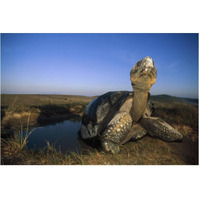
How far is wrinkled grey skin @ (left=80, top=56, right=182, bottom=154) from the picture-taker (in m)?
2.11

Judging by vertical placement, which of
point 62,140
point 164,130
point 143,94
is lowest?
point 62,140

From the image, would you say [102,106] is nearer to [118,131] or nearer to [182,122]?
[118,131]

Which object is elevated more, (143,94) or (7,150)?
(143,94)

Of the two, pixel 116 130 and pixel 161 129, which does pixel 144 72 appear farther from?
pixel 161 129

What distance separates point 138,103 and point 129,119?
1.19ft

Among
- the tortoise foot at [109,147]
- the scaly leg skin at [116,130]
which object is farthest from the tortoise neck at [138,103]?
the tortoise foot at [109,147]

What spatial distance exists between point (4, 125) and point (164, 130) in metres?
4.54

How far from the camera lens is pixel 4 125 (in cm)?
402

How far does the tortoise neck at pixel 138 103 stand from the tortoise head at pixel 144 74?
5.5 inches

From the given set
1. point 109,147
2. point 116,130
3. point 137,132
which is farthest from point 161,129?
point 109,147

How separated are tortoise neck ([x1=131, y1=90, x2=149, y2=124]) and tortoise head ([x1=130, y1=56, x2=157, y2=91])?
139 mm

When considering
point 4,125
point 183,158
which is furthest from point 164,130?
point 4,125

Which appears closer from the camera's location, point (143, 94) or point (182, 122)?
point (143, 94)

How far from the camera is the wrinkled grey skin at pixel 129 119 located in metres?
2.11
